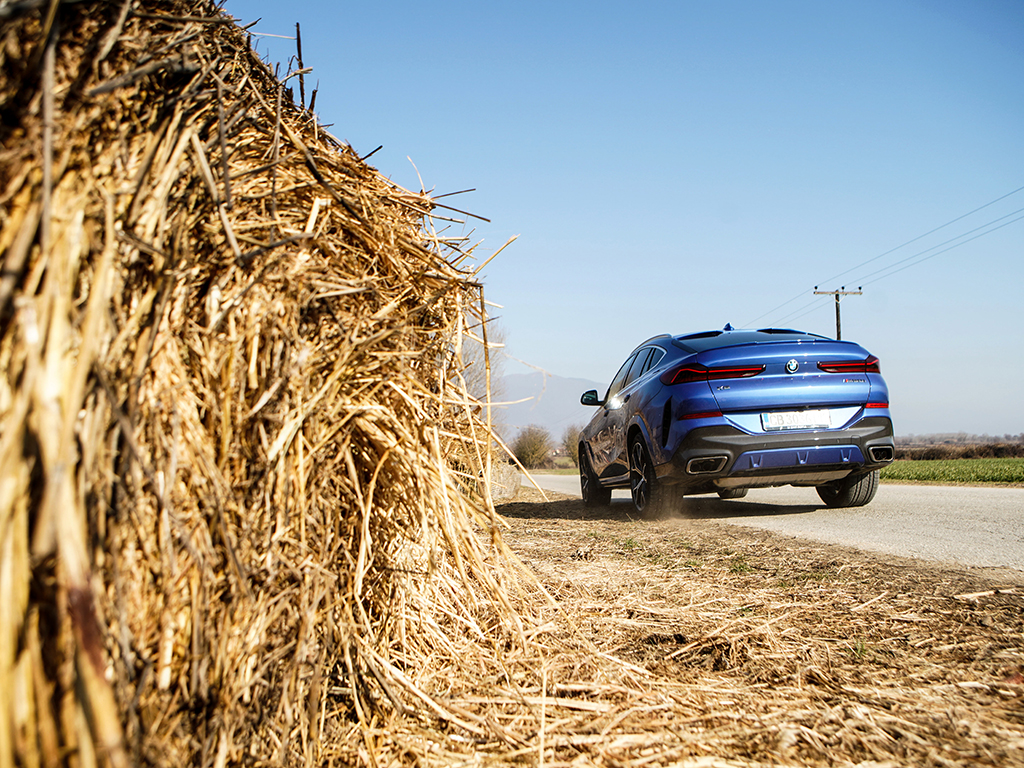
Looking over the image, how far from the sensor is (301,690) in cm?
140

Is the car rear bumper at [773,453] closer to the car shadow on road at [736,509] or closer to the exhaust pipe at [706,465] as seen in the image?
the exhaust pipe at [706,465]

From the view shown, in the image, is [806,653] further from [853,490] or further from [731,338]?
[853,490]

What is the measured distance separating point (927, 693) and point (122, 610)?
6.55ft

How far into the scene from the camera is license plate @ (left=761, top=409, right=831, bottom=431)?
214 inches

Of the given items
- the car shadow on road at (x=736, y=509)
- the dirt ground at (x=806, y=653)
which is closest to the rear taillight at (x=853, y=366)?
the car shadow on road at (x=736, y=509)

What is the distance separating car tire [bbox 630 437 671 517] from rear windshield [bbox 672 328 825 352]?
1052 millimetres

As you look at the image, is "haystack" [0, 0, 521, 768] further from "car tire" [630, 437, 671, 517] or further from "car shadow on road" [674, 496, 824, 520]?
"car shadow on road" [674, 496, 824, 520]

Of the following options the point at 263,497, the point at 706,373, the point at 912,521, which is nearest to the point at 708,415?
the point at 706,373

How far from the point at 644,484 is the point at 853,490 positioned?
216cm

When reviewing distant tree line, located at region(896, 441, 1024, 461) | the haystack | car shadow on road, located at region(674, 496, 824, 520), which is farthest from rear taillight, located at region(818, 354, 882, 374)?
distant tree line, located at region(896, 441, 1024, 461)

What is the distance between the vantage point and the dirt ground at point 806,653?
1.53 metres

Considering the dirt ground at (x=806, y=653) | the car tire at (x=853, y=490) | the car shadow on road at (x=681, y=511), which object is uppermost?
the car tire at (x=853, y=490)

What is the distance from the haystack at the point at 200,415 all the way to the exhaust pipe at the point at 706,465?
12.3 ft

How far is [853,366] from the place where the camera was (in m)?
5.61
